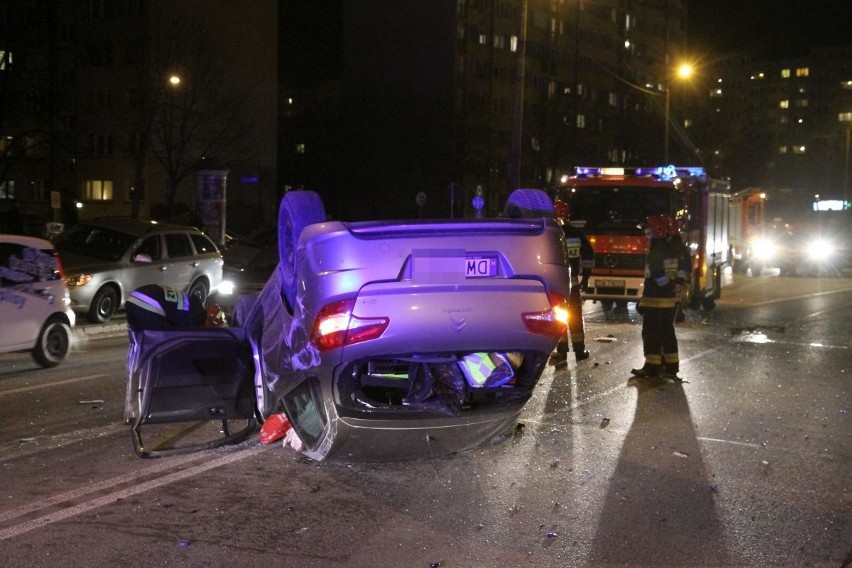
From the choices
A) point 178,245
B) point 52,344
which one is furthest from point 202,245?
point 52,344

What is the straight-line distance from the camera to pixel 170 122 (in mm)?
36344

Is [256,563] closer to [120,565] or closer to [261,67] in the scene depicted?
[120,565]

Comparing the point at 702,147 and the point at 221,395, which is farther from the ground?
the point at 702,147

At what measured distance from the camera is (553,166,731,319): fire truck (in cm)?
1719

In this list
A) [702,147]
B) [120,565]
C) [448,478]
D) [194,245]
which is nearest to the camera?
[120,565]

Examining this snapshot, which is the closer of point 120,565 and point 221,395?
point 120,565

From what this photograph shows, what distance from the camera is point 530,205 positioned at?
6.93 m

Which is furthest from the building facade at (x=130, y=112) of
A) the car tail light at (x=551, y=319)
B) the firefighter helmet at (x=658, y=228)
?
the car tail light at (x=551, y=319)

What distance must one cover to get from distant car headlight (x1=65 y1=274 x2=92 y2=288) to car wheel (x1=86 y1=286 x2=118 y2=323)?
342mm

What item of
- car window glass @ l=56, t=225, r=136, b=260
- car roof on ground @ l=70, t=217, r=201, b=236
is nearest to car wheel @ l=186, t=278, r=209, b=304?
car roof on ground @ l=70, t=217, r=201, b=236

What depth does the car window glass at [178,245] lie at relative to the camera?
17484 millimetres

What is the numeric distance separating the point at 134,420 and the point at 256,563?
7.20ft

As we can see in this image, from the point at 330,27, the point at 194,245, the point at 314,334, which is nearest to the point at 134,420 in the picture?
the point at 314,334

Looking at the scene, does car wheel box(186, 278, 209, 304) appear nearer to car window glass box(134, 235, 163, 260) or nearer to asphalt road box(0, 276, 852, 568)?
car window glass box(134, 235, 163, 260)
